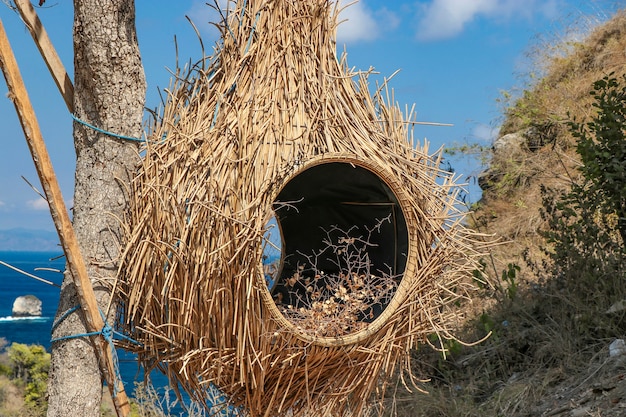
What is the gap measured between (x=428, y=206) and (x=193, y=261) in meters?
0.92

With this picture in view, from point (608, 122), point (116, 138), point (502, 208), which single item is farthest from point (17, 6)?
point (502, 208)

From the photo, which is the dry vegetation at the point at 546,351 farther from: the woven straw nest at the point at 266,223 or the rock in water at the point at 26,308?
the rock in water at the point at 26,308

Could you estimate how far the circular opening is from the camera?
2.71 m

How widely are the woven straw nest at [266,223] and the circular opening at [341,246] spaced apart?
16 mm

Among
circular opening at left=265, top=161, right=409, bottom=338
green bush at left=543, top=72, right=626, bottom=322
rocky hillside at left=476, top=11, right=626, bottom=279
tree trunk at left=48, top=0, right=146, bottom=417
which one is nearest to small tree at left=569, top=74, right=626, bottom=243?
green bush at left=543, top=72, right=626, bottom=322

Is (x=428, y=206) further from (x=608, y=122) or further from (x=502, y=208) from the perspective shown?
(x=502, y=208)

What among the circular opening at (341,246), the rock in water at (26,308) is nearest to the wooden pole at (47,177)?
the circular opening at (341,246)

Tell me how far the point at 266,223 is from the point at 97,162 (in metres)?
0.68

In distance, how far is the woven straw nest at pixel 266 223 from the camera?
2.38m

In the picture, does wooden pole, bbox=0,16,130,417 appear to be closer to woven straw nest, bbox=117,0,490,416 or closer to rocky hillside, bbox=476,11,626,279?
woven straw nest, bbox=117,0,490,416

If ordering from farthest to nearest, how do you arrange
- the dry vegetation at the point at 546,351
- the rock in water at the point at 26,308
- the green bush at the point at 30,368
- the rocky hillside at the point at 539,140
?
1. the rock in water at the point at 26,308
2. the green bush at the point at 30,368
3. the rocky hillside at the point at 539,140
4. the dry vegetation at the point at 546,351

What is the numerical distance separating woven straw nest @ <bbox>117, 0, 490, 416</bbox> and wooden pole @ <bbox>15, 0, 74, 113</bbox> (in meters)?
0.38

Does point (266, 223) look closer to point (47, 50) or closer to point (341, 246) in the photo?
point (341, 246)

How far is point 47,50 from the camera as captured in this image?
2.70m
